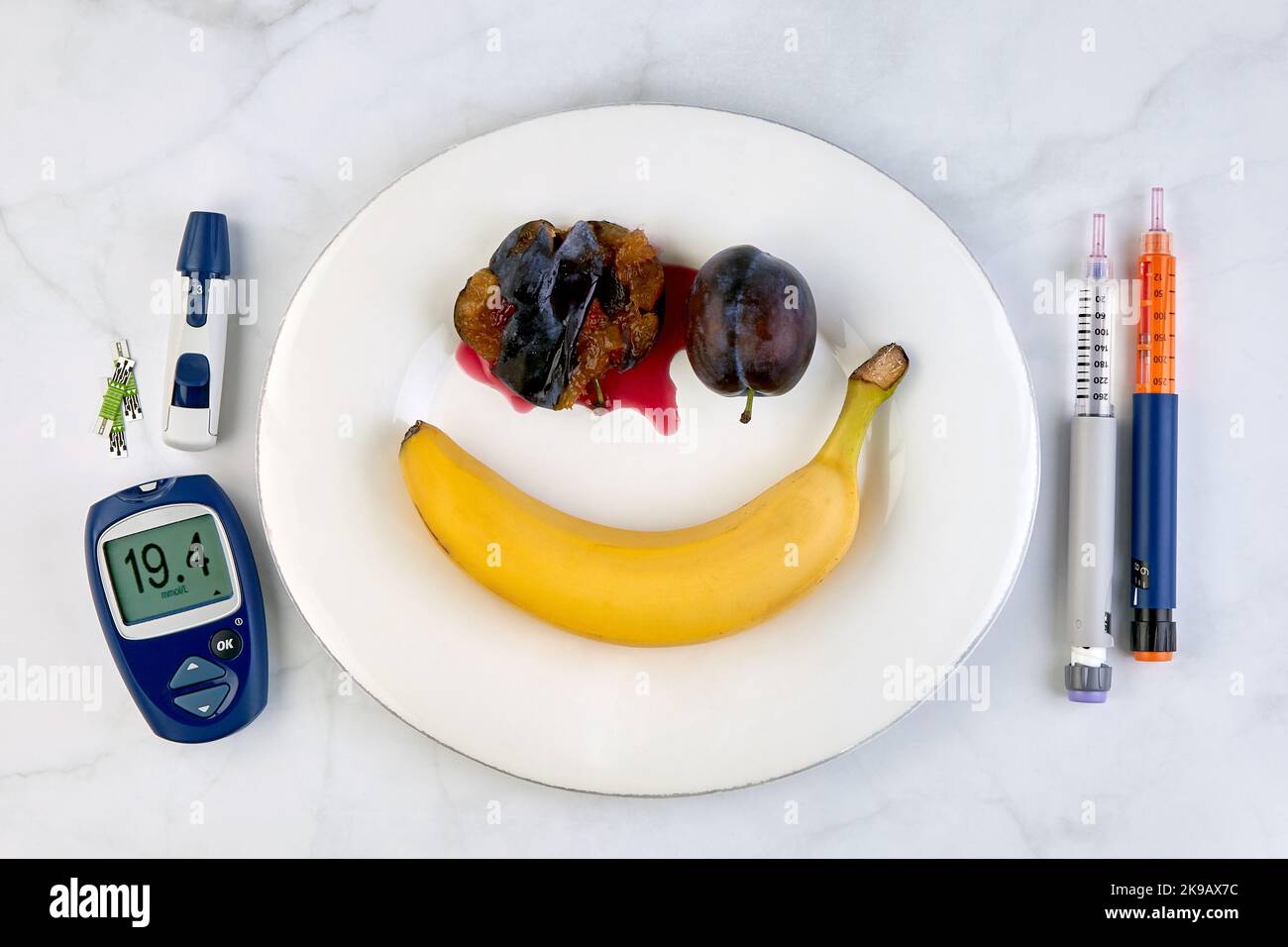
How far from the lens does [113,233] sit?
1039 millimetres

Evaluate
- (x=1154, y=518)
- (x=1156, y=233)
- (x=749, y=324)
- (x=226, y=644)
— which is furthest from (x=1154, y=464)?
(x=226, y=644)

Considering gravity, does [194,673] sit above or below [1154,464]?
below

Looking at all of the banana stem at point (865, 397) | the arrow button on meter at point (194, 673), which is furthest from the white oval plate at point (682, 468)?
the arrow button on meter at point (194, 673)

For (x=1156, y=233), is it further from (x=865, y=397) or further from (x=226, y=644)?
(x=226, y=644)

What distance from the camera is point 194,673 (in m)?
0.98

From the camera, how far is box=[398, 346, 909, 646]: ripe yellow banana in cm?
89

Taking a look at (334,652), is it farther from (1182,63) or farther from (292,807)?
(1182,63)

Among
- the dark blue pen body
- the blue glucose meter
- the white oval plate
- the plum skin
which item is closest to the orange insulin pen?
the dark blue pen body

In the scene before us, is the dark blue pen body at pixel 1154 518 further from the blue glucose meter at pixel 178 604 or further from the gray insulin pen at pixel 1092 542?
the blue glucose meter at pixel 178 604

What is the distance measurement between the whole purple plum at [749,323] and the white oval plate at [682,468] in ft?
A: 0.29

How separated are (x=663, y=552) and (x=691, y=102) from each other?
1.67ft

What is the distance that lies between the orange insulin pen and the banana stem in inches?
11.6

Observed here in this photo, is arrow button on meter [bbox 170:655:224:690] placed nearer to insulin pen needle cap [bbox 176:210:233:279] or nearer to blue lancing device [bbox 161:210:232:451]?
blue lancing device [bbox 161:210:232:451]

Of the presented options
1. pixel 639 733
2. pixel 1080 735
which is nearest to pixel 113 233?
pixel 639 733
